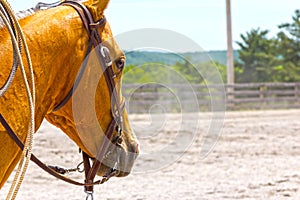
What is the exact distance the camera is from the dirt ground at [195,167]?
7.14 metres

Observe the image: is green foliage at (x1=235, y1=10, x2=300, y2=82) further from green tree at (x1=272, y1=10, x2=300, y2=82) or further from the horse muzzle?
the horse muzzle

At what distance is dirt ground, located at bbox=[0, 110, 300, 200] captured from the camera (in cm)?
714

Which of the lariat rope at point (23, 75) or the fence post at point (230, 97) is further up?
the lariat rope at point (23, 75)

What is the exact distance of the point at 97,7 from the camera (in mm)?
2797

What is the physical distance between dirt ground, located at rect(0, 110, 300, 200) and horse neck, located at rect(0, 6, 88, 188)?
2.39 metres

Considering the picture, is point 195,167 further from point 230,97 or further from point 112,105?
point 230,97

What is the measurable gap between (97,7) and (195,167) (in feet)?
21.6

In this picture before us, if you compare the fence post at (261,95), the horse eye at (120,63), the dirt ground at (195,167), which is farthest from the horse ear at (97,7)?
the fence post at (261,95)

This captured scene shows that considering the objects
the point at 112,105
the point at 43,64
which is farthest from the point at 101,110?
the point at 43,64

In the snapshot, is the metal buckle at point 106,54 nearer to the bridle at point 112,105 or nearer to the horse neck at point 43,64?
the bridle at point 112,105

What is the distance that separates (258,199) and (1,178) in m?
4.70

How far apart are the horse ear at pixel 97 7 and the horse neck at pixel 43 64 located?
0.28 ft

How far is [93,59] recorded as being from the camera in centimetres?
279

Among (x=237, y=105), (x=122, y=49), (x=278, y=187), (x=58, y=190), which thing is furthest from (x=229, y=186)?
(x=237, y=105)
